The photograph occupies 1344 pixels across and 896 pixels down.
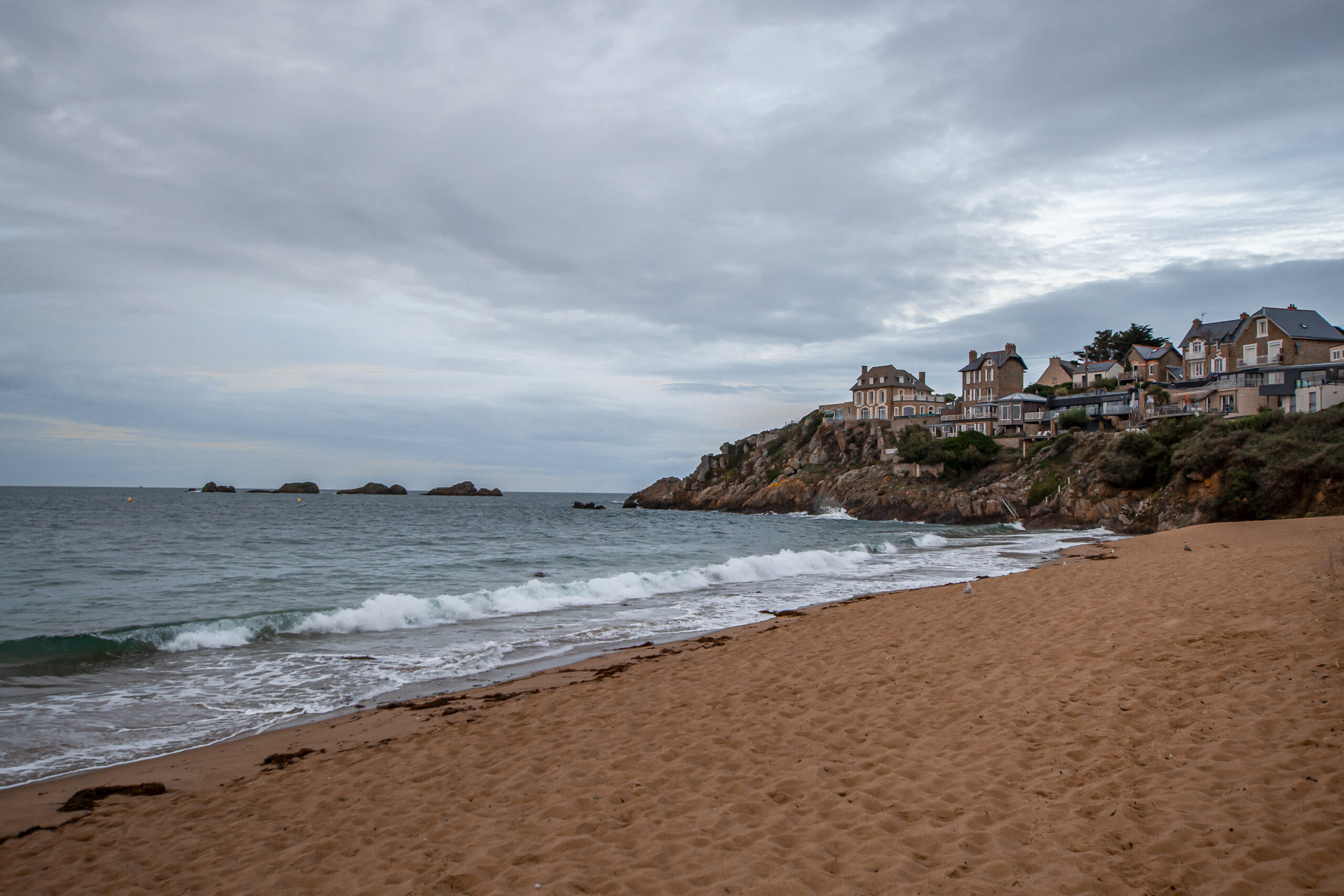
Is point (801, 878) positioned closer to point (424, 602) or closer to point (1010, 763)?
point (1010, 763)

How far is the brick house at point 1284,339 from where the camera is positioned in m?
51.8

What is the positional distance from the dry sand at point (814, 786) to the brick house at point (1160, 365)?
68.3 m

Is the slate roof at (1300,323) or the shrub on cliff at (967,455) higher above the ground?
the slate roof at (1300,323)

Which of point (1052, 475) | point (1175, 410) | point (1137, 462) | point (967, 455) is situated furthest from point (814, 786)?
point (1175, 410)

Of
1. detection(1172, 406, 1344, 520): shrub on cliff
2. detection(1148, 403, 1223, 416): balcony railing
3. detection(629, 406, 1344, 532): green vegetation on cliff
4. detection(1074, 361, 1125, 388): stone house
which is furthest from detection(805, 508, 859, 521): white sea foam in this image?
detection(1074, 361, 1125, 388): stone house

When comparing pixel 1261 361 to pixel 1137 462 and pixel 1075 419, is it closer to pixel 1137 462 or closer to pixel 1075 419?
pixel 1075 419

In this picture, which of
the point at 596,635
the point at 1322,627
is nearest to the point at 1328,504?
the point at 1322,627

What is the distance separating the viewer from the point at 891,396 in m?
80.6

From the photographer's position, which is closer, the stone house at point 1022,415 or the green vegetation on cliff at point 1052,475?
the green vegetation on cliff at point 1052,475

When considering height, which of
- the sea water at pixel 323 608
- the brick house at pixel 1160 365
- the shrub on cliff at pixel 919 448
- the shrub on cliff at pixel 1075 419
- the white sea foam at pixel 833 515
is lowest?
the sea water at pixel 323 608

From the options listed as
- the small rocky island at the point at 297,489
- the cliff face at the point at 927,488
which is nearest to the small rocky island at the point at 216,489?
the small rocky island at the point at 297,489

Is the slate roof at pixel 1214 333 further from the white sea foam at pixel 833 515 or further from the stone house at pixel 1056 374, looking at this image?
the white sea foam at pixel 833 515

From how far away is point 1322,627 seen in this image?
7617 millimetres

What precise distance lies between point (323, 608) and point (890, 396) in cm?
7430
